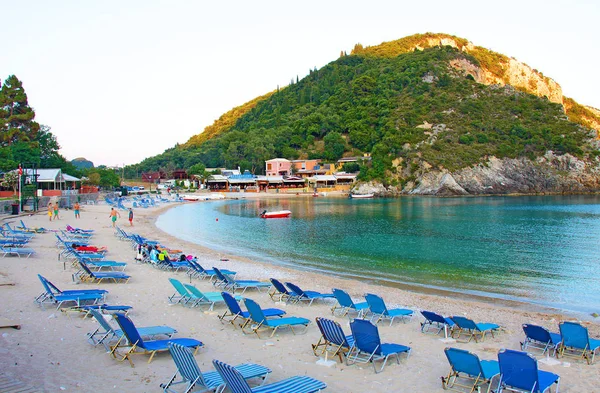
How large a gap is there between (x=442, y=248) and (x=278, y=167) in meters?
76.0

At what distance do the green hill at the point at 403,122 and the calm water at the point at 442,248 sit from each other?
151 ft

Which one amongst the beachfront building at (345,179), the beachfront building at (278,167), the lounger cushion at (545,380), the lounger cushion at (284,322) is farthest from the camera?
the beachfront building at (278,167)

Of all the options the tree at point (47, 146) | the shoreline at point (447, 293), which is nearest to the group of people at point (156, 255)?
the shoreline at point (447, 293)

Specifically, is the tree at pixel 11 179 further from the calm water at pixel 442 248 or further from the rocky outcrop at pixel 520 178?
the rocky outcrop at pixel 520 178

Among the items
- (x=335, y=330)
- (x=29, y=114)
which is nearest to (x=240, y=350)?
(x=335, y=330)

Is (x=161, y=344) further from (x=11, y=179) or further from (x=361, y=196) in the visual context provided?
(x=361, y=196)

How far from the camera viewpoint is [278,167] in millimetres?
99250

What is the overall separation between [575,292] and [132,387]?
1457 centimetres

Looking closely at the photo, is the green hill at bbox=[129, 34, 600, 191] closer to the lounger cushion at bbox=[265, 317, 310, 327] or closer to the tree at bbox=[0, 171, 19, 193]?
the tree at bbox=[0, 171, 19, 193]

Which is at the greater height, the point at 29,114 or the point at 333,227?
the point at 29,114

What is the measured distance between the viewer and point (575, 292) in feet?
49.0

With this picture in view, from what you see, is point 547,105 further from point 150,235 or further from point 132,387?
point 132,387

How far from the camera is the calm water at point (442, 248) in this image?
1622 centimetres

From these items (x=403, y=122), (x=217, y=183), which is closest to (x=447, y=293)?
(x=217, y=183)
